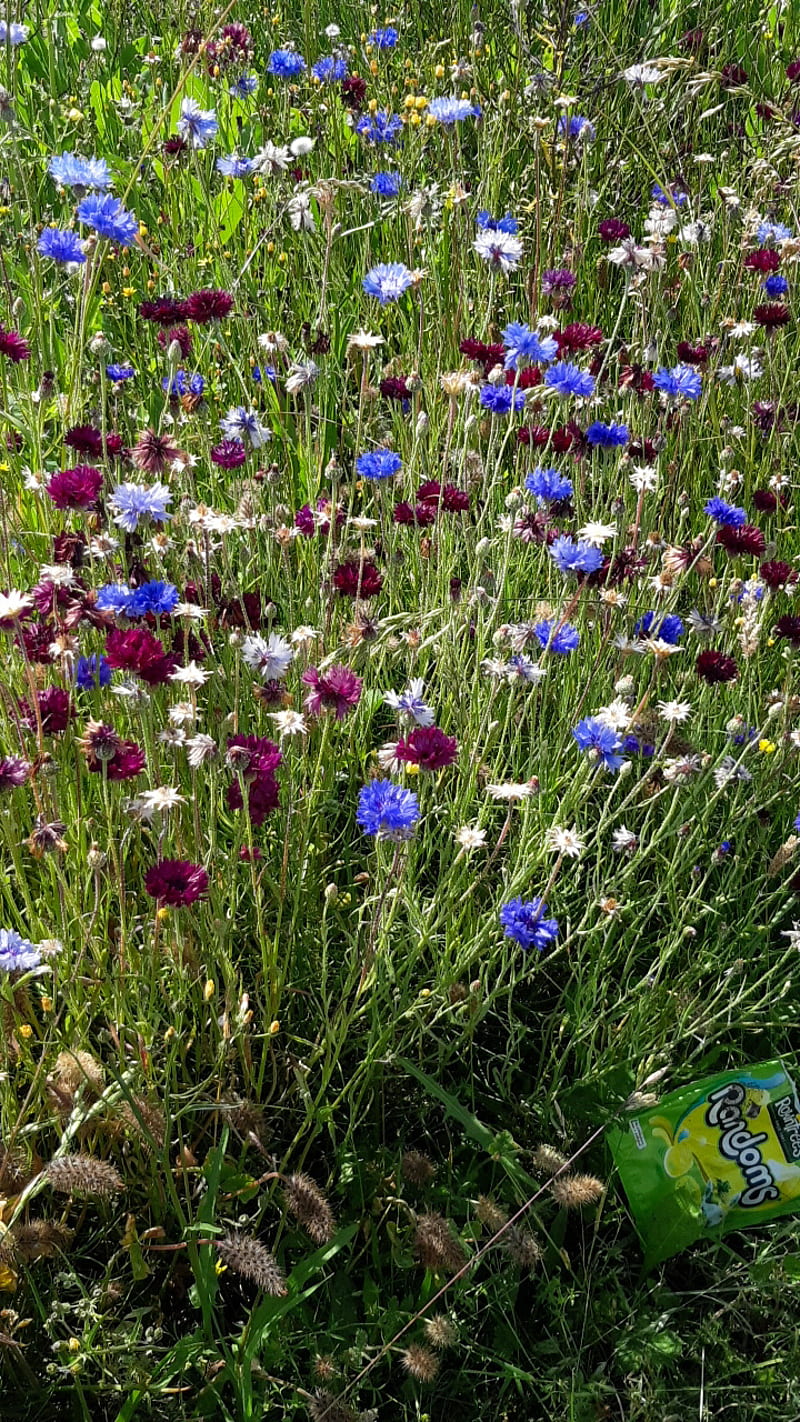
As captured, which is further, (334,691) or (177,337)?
(177,337)

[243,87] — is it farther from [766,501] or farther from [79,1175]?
[79,1175]

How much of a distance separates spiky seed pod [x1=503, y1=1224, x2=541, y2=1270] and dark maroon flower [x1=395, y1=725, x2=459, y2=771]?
574 mm

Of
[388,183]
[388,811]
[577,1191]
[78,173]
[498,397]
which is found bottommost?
[577,1191]

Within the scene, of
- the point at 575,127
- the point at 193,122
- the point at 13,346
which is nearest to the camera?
the point at 13,346

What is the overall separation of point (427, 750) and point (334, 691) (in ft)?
A: 0.42

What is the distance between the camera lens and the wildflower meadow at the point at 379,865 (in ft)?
4.75

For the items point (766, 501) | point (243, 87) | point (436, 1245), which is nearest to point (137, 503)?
point (436, 1245)

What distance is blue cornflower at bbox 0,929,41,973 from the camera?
133 cm

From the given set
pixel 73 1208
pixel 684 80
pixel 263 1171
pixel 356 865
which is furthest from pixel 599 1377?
pixel 684 80

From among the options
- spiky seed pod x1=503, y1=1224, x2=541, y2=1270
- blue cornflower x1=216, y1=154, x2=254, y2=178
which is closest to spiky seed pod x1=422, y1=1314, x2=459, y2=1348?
spiky seed pod x1=503, y1=1224, x2=541, y2=1270

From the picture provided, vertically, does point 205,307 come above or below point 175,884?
above

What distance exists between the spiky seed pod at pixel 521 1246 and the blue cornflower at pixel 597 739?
58 centimetres

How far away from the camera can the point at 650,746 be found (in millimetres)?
1911

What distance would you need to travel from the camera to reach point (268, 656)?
4.85 feet
